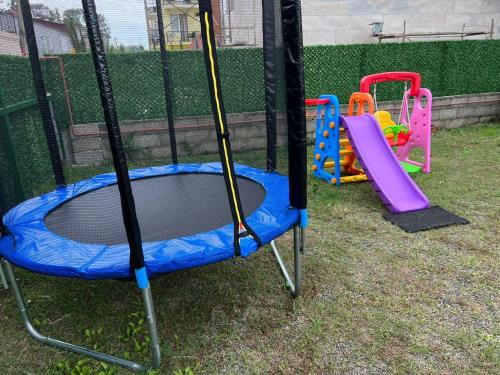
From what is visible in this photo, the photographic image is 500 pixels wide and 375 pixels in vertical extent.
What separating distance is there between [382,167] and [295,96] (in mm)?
1644

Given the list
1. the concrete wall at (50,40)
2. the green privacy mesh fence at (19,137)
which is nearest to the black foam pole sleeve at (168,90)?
the concrete wall at (50,40)

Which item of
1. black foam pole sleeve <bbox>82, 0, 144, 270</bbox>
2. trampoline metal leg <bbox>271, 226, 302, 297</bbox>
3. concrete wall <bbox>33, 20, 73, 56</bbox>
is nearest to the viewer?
black foam pole sleeve <bbox>82, 0, 144, 270</bbox>

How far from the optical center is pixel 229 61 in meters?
2.55

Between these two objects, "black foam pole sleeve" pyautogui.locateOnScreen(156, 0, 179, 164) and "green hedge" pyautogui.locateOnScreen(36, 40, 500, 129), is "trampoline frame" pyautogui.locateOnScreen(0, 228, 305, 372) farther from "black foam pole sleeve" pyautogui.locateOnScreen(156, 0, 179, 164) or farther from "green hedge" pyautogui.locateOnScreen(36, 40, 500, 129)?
"black foam pole sleeve" pyautogui.locateOnScreen(156, 0, 179, 164)

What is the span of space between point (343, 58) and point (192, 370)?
420 centimetres

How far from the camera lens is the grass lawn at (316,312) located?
55.1 inches

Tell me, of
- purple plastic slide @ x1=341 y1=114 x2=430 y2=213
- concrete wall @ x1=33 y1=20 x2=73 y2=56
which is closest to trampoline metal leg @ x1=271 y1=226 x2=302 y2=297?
purple plastic slide @ x1=341 y1=114 x2=430 y2=213

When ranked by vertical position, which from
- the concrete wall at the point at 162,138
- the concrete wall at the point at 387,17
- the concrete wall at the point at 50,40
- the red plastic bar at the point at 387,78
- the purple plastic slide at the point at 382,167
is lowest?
the purple plastic slide at the point at 382,167

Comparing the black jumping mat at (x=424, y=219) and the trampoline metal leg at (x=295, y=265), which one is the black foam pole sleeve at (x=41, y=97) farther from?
the black jumping mat at (x=424, y=219)

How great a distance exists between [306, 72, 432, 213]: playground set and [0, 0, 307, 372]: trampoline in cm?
84

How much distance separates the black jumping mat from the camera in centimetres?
236

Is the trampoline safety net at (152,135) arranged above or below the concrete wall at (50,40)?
below

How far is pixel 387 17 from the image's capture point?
23.5 ft

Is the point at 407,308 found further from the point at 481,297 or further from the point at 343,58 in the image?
the point at 343,58
